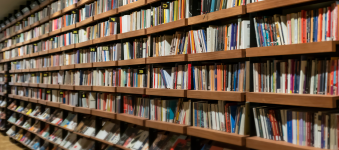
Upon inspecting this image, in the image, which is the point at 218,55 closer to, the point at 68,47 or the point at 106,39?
the point at 106,39

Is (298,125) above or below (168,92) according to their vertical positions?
below

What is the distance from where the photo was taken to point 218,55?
6.58ft

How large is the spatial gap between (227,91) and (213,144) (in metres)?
0.57

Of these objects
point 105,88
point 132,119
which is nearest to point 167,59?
point 132,119

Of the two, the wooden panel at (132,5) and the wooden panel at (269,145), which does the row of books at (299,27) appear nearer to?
the wooden panel at (269,145)

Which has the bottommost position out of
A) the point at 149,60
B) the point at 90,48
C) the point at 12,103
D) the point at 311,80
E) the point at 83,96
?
the point at 12,103

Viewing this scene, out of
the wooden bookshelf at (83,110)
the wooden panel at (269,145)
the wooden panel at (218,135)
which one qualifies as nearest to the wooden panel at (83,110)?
the wooden bookshelf at (83,110)

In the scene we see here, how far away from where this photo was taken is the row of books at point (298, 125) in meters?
1.47

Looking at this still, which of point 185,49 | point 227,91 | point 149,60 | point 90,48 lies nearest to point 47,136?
point 90,48

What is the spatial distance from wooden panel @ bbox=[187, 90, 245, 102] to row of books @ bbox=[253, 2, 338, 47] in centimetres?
38

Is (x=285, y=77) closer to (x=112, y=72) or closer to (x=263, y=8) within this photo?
(x=263, y=8)

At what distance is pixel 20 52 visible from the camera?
600 cm

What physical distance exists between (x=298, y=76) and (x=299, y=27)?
0.30 meters

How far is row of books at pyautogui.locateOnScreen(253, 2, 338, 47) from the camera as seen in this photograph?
57.8 inches
